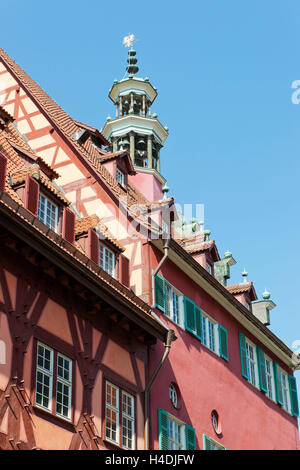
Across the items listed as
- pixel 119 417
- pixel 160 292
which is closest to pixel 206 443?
pixel 160 292

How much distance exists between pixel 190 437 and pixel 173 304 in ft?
13.2

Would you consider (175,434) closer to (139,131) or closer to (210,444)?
(210,444)

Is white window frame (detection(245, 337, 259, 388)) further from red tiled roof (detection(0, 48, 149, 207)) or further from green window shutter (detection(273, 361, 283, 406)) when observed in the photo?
red tiled roof (detection(0, 48, 149, 207))

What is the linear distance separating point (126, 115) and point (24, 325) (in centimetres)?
2511

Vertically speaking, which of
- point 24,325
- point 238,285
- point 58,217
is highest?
point 238,285

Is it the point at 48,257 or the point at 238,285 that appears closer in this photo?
the point at 48,257

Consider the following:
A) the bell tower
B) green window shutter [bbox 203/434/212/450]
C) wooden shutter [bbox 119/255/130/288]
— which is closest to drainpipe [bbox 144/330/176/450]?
wooden shutter [bbox 119/255/130/288]

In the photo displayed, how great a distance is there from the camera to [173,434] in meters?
24.6

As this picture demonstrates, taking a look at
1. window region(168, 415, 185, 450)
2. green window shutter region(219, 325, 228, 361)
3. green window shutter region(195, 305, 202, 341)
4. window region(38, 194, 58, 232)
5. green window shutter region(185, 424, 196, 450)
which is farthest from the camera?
green window shutter region(219, 325, 228, 361)

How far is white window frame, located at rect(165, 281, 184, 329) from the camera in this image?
26.4 metres

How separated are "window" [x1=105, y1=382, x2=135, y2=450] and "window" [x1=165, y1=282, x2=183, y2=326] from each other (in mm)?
4174

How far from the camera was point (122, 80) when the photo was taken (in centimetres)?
4500
